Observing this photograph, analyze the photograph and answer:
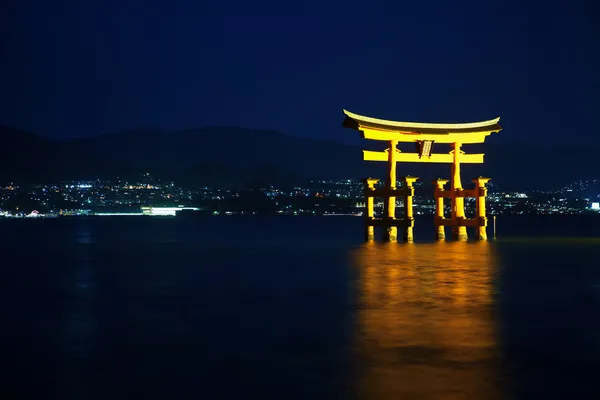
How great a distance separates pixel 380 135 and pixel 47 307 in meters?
22.9

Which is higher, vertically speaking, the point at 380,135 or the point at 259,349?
the point at 380,135

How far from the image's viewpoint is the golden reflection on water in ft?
35.3

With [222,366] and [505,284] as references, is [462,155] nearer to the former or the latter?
[505,284]

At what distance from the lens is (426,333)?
589 inches

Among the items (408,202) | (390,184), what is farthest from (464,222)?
(390,184)

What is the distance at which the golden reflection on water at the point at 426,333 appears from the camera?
10758 mm

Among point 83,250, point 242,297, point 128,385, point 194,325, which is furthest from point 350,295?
point 83,250

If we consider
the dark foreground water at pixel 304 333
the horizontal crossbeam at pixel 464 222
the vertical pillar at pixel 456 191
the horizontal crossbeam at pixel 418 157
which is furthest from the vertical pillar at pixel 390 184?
the dark foreground water at pixel 304 333

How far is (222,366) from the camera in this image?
39.6 ft

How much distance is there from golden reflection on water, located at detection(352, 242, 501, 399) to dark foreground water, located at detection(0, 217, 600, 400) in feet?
0.13

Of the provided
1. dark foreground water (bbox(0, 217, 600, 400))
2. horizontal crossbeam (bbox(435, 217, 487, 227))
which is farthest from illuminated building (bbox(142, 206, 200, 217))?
dark foreground water (bbox(0, 217, 600, 400))

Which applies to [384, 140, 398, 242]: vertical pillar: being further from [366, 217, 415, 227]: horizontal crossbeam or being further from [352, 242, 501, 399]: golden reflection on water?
[352, 242, 501, 399]: golden reflection on water

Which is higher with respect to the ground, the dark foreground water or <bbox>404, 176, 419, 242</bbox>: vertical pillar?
<bbox>404, 176, 419, 242</bbox>: vertical pillar

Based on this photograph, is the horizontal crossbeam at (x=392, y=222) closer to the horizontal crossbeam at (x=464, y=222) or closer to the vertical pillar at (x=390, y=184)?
the vertical pillar at (x=390, y=184)
